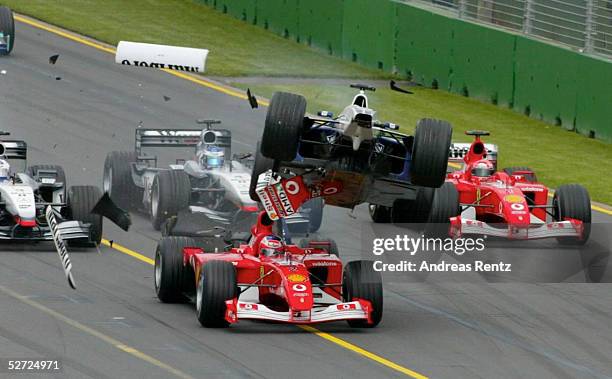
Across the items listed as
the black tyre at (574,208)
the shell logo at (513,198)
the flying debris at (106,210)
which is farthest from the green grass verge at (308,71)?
the flying debris at (106,210)

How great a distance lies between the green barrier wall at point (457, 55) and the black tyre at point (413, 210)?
8674 millimetres

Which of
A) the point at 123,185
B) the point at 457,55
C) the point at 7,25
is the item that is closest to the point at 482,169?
the point at 123,185

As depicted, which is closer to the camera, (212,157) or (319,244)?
(319,244)

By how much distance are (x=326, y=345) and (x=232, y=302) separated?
1154mm

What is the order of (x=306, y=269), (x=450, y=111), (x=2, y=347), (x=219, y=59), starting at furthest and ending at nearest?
(x=219, y=59) < (x=450, y=111) < (x=306, y=269) < (x=2, y=347)

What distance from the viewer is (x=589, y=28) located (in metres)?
34.6

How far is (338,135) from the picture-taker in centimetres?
1888

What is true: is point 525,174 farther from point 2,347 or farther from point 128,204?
point 2,347

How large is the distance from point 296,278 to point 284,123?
1.87 metres

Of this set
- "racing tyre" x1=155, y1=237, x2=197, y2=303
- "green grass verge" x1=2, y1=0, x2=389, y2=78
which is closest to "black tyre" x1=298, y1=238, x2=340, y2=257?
"racing tyre" x1=155, y1=237, x2=197, y2=303

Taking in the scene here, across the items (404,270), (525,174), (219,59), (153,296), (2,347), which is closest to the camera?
(2,347)

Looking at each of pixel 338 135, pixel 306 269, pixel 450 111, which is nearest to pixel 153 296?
pixel 306 269

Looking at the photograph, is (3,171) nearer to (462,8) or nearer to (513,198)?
(513,198)

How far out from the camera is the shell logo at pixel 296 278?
19281mm
